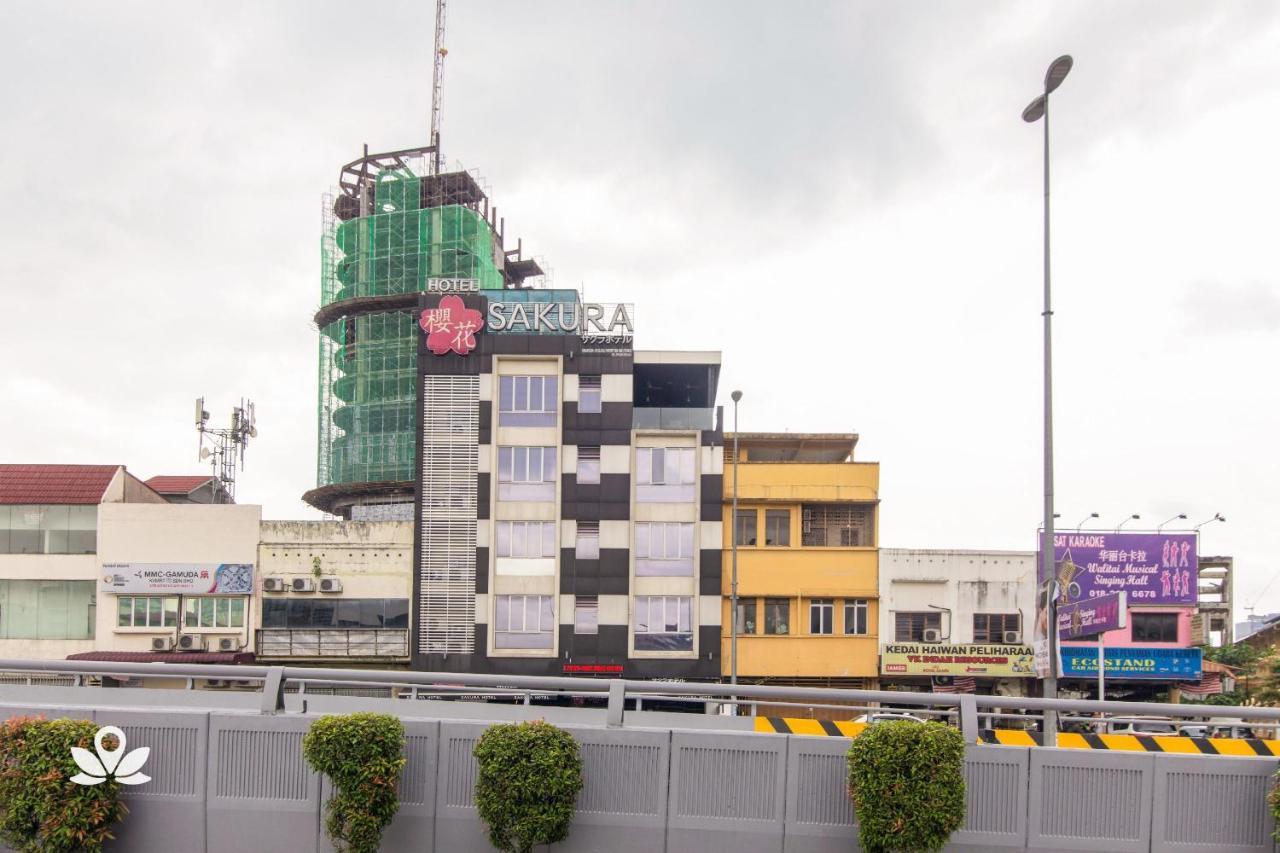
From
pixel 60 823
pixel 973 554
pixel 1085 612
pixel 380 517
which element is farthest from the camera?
pixel 380 517

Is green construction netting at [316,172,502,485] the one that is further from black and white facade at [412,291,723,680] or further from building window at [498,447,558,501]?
building window at [498,447,558,501]

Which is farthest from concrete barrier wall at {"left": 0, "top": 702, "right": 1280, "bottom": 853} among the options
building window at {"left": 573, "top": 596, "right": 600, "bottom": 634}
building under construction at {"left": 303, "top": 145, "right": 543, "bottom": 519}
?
building under construction at {"left": 303, "top": 145, "right": 543, "bottom": 519}

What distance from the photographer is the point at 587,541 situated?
5041cm

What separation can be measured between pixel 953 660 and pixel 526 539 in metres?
20.7

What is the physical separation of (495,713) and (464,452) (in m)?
21.3

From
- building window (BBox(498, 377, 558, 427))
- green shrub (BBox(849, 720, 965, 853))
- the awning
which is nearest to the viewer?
green shrub (BBox(849, 720, 965, 853))

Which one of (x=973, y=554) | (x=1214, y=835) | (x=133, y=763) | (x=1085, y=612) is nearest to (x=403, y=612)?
(x=973, y=554)

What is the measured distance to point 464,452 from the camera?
5088 centimetres

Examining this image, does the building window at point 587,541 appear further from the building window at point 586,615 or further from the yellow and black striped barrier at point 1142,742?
the yellow and black striped barrier at point 1142,742

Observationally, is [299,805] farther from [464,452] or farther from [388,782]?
[464,452]

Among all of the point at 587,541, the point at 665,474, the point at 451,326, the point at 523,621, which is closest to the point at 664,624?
the point at 587,541

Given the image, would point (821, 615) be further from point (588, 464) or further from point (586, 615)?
point (588, 464)

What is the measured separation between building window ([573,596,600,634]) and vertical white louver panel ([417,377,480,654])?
4854mm

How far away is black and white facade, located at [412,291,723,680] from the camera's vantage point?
1970 inches
